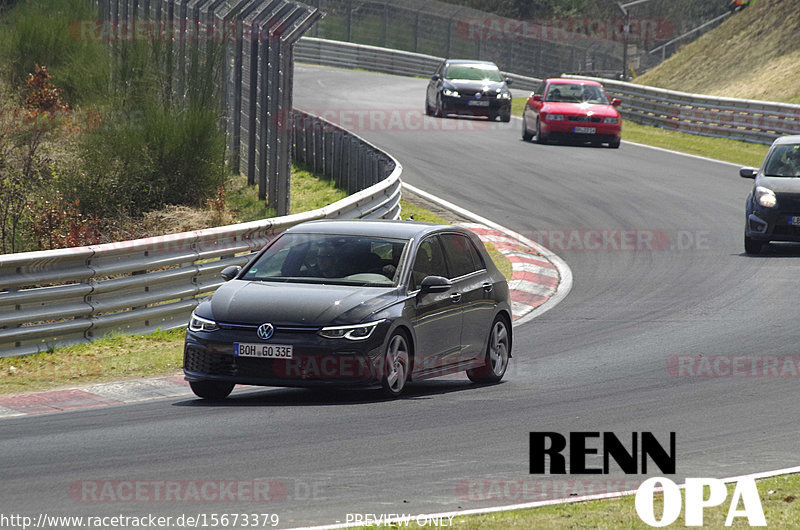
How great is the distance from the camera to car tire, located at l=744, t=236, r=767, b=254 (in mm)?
20188

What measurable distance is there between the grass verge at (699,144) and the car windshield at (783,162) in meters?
11.1

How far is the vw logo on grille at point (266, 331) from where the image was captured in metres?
10.2

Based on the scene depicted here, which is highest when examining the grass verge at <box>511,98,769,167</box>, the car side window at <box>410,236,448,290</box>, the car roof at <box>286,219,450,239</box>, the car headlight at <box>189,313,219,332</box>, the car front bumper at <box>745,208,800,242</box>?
the car roof at <box>286,219,450,239</box>

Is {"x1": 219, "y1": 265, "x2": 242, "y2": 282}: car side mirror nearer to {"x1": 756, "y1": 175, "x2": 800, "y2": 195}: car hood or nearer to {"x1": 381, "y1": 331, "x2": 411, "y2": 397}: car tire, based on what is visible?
{"x1": 381, "y1": 331, "x2": 411, "y2": 397}: car tire

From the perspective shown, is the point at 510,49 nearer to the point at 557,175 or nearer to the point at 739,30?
the point at 739,30

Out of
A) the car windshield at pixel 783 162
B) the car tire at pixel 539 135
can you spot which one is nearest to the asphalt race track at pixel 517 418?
the car windshield at pixel 783 162

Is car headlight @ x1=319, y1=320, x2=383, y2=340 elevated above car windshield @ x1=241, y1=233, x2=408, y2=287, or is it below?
below

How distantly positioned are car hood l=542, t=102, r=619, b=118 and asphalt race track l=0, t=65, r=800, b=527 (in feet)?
37.4

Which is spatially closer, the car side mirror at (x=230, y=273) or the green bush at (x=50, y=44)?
the car side mirror at (x=230, y=273)

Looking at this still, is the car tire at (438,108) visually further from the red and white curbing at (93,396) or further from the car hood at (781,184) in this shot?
the red and white curbing at (93,396)

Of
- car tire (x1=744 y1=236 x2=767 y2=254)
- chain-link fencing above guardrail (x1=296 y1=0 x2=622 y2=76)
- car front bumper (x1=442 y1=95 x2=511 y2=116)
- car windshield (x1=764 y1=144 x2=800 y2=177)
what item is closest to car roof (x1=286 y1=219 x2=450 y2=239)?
car tire (x1=744 y1=236 x2=767 y2=254)

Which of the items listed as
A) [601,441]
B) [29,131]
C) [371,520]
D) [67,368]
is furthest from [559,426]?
[29,131]

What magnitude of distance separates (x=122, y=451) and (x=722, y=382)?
571 cm

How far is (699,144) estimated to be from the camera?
35844 mm
